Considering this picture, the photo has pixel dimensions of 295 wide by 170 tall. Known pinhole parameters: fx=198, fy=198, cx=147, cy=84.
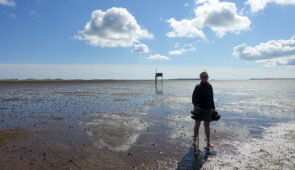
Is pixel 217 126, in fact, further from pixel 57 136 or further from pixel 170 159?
pixel 57 136

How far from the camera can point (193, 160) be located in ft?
21.2

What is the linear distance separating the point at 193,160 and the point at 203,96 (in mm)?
2294

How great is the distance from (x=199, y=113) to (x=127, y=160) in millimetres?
3102

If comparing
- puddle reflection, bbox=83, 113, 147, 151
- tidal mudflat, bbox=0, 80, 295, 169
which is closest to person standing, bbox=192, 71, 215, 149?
tidal mudflat, bbox=0, 80, 295, 169

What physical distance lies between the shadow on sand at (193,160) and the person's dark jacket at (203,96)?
165cm

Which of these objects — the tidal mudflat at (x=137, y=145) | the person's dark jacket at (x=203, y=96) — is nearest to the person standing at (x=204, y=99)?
the person's dark jacket at (x=203, y=96)

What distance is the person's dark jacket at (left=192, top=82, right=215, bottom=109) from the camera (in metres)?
7.29

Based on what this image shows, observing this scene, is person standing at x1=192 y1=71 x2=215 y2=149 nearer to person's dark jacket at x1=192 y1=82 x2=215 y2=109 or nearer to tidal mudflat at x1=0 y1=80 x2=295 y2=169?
person's dark jacket at x1=192 y1=82 x2=215 y2=109

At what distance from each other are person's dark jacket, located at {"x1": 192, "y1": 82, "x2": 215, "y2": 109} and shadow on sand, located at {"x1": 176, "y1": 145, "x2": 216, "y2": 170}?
1.65m

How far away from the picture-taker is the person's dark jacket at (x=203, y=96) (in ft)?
23.9

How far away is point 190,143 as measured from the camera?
823cm

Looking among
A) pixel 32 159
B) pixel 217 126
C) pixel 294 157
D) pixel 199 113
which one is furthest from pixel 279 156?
pixel 32 159

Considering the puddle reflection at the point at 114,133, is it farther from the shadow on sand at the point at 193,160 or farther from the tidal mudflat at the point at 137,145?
the shadow on sand at the point at 193,160

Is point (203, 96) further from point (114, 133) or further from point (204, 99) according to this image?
point (114, 133)
